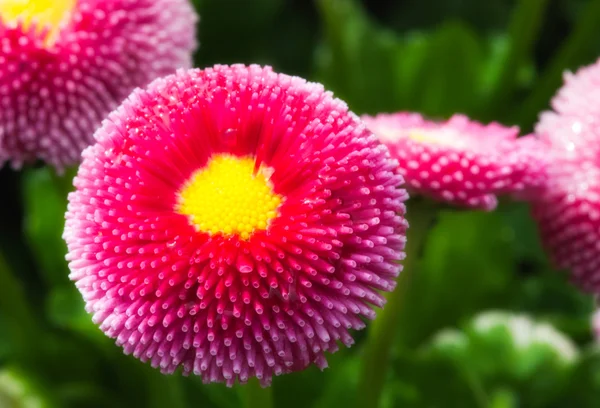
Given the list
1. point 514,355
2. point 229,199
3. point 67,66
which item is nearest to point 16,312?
point 67,66

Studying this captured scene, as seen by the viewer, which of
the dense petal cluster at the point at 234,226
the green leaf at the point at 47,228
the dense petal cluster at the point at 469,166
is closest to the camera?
the dense petal cluster at the point at 234,226

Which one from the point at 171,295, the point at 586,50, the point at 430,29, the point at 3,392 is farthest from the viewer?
the point at 430,29

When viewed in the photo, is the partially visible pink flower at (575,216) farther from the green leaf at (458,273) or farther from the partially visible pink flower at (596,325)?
the green leaf at (458,273)

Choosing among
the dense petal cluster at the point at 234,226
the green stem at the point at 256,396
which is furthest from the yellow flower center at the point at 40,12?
the green stem at the point at 256,396

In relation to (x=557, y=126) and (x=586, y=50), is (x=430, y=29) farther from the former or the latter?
(x=557, y=126)

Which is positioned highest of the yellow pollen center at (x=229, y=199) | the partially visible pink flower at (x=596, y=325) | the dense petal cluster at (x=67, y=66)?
the partially visible pink flower at (x=596, y=325)

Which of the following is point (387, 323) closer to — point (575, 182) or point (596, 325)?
point (575, 182)

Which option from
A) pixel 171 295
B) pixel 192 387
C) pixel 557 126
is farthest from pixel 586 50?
pixel 171 295
